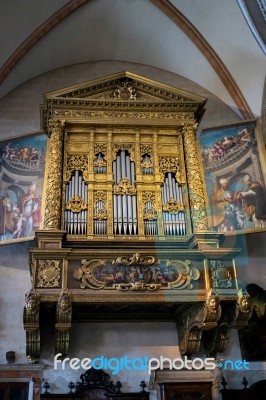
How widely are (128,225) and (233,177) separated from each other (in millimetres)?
3425

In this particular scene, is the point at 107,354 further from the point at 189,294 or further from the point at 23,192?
the point at 23,192

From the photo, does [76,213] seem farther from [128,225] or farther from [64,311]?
[64,311]

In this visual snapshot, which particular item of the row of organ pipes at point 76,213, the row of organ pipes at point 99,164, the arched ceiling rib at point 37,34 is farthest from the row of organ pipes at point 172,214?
the arched ceiling rib at point 37,34

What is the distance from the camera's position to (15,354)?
10.1 m

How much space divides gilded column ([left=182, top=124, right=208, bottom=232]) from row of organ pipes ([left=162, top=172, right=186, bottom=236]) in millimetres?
252

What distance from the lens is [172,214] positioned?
10109 mm

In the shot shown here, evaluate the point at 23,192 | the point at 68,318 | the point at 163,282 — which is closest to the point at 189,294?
the point at 163,282

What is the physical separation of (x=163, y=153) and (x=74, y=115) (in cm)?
242

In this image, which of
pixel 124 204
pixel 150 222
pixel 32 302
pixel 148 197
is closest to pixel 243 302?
pixel 150 222

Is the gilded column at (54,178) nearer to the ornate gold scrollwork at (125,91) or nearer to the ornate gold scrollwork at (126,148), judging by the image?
A: the ornate gold scrollwork at (126,148)

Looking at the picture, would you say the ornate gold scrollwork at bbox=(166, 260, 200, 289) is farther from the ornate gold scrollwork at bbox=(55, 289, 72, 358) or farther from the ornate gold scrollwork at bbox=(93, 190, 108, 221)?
the ornate gold scrollwork at bbox=(55, 289, 72, 358)

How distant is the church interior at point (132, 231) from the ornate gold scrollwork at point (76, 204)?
0.17ft

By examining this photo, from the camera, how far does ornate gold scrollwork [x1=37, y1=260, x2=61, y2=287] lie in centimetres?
865

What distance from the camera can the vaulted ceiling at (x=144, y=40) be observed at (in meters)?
12.9
